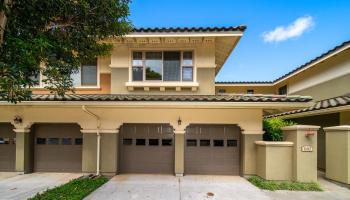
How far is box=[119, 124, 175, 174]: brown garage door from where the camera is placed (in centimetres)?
1035

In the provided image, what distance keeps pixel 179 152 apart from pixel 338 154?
217 inches

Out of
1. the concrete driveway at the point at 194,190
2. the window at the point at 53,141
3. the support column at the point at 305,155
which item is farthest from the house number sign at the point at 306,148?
the window at the point at 53,141

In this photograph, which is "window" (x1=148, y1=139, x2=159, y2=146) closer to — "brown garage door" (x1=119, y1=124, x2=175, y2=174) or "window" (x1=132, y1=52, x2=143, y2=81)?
"brown garage door" (x1=119, y1=124, x2=175, y2=174)

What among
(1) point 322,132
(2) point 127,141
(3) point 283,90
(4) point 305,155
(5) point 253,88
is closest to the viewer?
(4) point 305,155

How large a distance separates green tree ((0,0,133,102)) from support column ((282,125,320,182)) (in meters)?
6.70

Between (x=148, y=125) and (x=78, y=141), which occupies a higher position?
(x=148, y=125)

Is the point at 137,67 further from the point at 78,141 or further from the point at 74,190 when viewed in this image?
the point at 74,190

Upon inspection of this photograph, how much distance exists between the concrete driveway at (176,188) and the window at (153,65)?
13.6 ft

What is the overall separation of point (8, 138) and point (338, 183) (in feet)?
41.5

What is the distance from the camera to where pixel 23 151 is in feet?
33.3

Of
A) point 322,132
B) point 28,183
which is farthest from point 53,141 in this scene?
point 322,132

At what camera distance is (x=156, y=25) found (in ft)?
34.9

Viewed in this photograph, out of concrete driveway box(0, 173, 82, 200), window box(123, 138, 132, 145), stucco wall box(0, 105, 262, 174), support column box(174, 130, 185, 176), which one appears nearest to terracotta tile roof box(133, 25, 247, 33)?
stucco wall box(0, 105, 262, 174)

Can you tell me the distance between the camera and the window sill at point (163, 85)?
10.8 m
